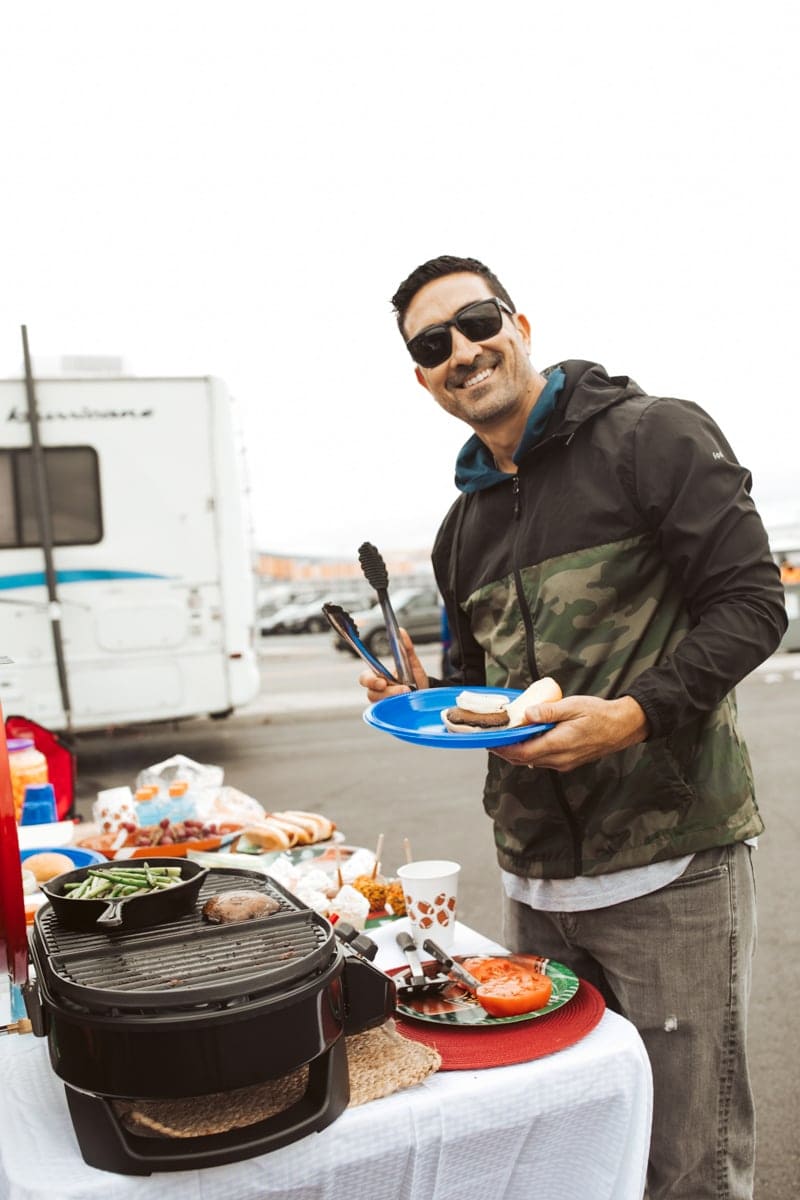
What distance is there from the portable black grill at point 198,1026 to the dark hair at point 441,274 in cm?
151

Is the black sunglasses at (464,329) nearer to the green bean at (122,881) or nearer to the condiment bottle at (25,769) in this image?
the green bean at (122,881)

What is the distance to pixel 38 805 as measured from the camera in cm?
335

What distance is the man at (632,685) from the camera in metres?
1.90

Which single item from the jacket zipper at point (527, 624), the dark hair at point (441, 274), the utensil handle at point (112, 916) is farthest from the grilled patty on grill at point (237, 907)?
the dark hair at point (441, 274)

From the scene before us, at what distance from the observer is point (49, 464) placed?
8.58 meters

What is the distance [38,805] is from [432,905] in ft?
5.94

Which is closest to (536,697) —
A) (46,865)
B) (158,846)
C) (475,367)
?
(475,367)

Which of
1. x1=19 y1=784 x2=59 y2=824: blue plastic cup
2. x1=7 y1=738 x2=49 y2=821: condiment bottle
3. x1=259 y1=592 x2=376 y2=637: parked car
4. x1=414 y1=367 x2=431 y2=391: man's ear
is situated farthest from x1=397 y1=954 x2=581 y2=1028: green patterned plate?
x1=259 y1=592 x2=376 y2=637: parked car

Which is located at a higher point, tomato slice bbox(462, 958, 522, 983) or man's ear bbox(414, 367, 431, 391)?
man's ear bbox(414, 367, 431, 391)

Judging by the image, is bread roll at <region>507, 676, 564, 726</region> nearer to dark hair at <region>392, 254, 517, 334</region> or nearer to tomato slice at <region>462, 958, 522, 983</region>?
tomato slice at <region>462, 958, 522, 983</region>


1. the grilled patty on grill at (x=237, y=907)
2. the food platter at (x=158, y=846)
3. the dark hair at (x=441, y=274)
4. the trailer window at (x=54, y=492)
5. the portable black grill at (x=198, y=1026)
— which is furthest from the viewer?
the trailer window at (x=54, y=492)

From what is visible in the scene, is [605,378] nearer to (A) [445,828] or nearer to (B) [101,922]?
(B) [101,922]

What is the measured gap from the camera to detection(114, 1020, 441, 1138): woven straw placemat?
135cm

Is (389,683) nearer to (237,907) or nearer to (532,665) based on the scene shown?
(532,665)
